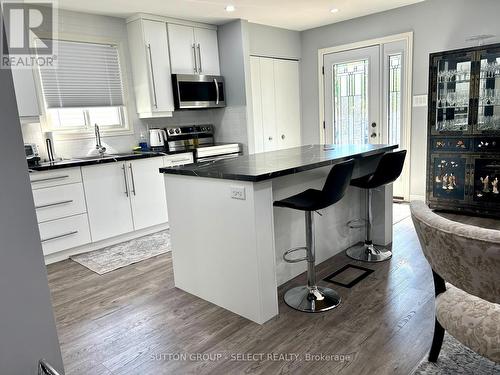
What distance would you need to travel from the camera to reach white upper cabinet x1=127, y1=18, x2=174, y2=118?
4.39m

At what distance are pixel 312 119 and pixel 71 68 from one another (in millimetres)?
3537

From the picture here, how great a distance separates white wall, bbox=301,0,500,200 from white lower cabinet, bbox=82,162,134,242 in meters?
3.38

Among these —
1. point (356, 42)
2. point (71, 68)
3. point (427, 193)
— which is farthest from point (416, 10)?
point (71, 68)

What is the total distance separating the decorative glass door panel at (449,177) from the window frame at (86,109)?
370 centimetres

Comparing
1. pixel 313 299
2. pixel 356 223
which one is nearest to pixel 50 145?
pixel 313 299

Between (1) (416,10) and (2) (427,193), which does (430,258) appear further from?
(1) (416,10)

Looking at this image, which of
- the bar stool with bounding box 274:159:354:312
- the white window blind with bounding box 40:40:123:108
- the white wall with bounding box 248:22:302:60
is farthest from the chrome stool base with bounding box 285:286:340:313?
the white wall with bounding box 248:22:302:60

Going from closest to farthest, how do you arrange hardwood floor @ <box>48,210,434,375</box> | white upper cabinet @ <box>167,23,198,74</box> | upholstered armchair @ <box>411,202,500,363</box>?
upholstered armchair @ <box>411,202,500,363</box>
hardwood floor @ <box>48,210,434,375</box>
white upper cabinet @ <box>167,23,198,74</box>

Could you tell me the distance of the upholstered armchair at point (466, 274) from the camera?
1226 mm

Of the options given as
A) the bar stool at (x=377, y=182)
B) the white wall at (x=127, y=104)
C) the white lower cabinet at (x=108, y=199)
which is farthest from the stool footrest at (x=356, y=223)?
the white wall at (x=127, y=104)

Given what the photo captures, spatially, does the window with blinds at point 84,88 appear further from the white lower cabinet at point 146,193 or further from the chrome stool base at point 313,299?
the chrome stool base at point 313,299

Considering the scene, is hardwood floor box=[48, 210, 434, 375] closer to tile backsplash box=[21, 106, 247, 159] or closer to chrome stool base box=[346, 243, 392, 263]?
chrome stool base box=[346, 243, 392, 263]

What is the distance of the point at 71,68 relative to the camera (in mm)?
4141

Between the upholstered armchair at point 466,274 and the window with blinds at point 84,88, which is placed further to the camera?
the window with blinds at point 84,88
